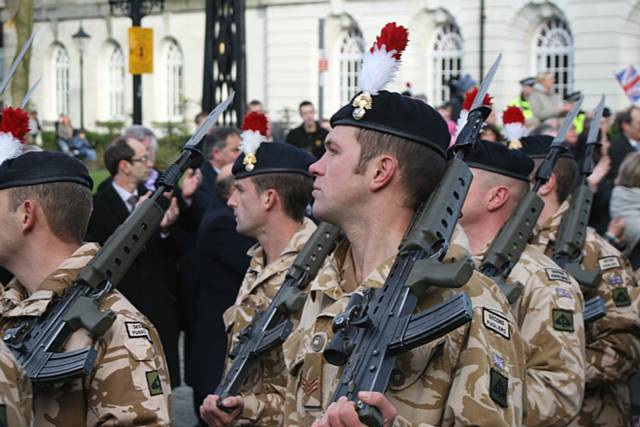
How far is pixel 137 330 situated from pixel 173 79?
125 ft

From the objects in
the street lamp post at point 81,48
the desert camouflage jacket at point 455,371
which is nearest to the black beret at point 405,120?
the desert camouflage jacket at point 455,371

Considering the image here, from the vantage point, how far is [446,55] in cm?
3484

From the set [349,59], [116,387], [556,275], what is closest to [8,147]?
[116,387]

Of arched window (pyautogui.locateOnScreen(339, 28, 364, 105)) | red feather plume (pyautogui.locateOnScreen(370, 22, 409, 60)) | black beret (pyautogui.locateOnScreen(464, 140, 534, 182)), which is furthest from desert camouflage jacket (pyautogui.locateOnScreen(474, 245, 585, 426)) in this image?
arched window (pyautogui.locateOnScreen(339, 28, 364, 105))

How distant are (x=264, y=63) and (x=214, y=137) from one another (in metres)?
27.6

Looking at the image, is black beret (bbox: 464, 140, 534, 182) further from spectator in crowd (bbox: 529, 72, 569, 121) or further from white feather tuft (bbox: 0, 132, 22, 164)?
spectator in crowd (bbox: 529, 72, 569, 121)

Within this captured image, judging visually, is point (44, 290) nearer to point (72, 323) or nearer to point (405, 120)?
point (72, 323)

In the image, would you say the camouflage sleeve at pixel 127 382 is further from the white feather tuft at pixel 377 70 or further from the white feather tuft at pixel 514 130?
the white feather tuft at pixel 514 130

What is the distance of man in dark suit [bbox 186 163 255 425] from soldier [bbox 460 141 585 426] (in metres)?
2.31

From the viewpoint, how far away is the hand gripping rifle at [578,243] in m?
5.83

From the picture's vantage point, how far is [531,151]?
6492 millimetres

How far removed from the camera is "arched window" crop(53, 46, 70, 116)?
4456 cm

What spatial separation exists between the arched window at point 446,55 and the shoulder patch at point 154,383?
30866 millimetres

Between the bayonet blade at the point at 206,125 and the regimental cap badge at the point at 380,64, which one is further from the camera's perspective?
the bayonet blade at the point at 206,125
